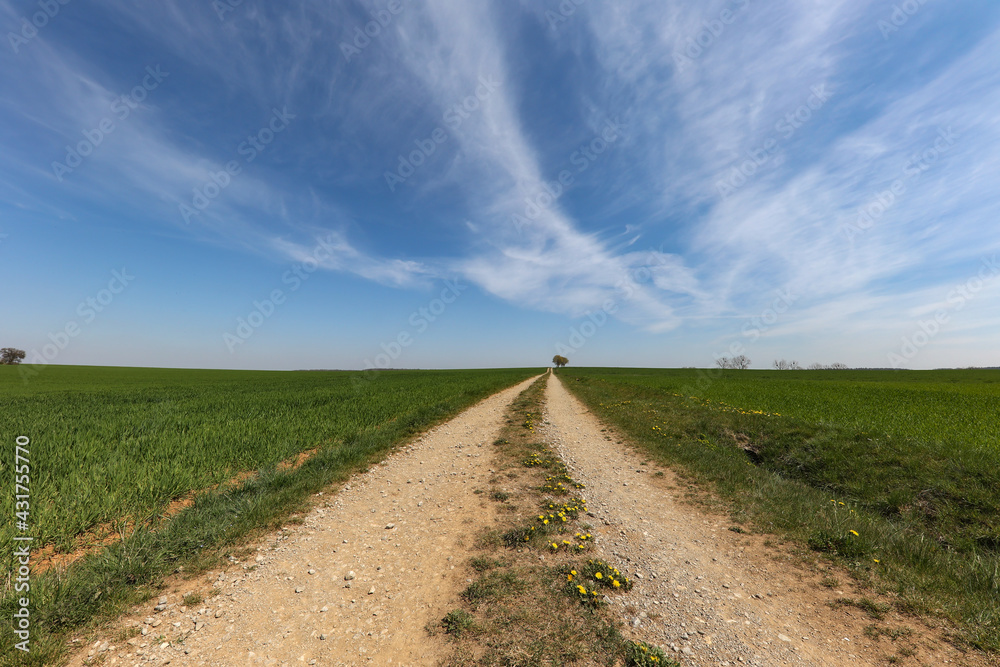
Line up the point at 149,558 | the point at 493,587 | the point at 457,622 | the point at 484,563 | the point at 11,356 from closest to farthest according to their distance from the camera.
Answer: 1. the point at 457,622
2. the point at 493,587
3. the point at 149,558
4. the point at 484,563
5. the point at 11,356

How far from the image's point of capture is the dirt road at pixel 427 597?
3.41 m

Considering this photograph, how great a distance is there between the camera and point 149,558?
4.57 metres

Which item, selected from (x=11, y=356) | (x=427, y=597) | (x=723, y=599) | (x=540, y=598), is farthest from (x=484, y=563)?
(x=11, y=356)

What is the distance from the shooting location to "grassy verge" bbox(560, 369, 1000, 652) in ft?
14.6

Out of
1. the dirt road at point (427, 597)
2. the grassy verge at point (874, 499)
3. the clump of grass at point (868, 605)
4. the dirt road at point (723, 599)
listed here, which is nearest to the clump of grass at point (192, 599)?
the dirt road at point (427, 597)

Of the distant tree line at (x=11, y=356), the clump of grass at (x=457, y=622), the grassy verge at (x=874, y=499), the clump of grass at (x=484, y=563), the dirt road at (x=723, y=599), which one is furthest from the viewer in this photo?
the distant tree line at (x=11, y=356)

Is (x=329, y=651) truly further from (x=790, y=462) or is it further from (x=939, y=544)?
(x=790, y=462)

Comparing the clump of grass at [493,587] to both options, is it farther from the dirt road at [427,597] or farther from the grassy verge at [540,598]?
the dirt road at [427,597]

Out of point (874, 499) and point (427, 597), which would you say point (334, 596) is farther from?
point (874, 499)

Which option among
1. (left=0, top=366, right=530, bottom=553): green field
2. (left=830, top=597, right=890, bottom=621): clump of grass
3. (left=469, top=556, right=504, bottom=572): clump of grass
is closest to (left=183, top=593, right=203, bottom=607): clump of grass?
(left=0, top=366, right=530, bottom=553): green field

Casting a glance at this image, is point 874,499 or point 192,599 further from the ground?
point 874,499

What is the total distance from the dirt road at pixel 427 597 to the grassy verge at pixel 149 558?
35 cm

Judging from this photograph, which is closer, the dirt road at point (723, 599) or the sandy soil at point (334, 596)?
the sandy soil at point (334, 596)

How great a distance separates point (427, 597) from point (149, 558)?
3.86 metres
